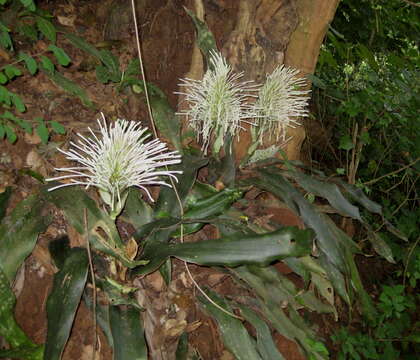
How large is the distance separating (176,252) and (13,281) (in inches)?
18.6

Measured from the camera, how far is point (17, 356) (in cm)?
105

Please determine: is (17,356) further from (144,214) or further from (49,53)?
(49,53)

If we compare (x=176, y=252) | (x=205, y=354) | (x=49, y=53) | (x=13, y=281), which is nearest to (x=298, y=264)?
(x=205, y=354)

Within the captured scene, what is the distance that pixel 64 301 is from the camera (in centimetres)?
106

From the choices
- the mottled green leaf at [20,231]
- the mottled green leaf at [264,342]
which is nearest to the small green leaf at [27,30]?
the mottled green leaf at [20,231]

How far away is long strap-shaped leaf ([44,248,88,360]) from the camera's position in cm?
101

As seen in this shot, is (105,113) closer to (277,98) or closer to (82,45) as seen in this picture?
(82,45)

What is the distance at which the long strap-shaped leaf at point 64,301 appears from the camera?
39.8 inches

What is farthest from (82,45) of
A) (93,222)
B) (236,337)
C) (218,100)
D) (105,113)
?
(236,337)

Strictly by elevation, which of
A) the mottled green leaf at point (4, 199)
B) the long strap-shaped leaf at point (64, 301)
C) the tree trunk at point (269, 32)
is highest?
the tree trunk at point (269, 32)

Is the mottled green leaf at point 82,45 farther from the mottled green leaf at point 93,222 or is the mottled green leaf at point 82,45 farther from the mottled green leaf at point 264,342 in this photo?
the mottled green leaf at point 264,342

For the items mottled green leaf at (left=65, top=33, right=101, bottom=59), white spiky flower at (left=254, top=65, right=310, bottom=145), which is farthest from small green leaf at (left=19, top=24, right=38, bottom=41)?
white spiky flower at (left=254, top=65, right=310, bottom=145)

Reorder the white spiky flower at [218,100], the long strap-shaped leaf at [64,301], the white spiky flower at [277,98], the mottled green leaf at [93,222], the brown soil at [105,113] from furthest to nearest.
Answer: the white spiky flower at [277,98] < the white spiky flower at [218,100] < the brown soil at [105,113] < the mottled green leaf at [93,222] < the long strap-shaped leaf at [64,301]

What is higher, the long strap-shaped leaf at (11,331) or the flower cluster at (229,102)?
the flower cluster at (229,102)
